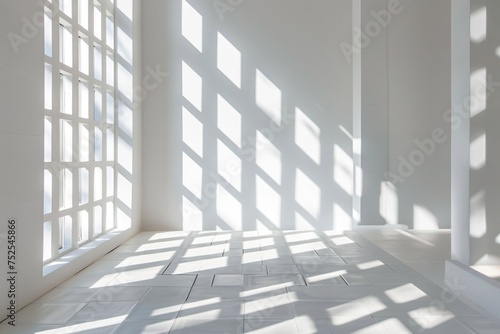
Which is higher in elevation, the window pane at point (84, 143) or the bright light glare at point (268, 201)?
the window pane at point (84, 143)

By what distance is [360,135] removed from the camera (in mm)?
7672

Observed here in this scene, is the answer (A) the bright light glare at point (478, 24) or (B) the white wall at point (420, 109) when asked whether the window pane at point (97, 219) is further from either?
(A) the bright light glare at point (478, 24)

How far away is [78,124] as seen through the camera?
5.43 metres

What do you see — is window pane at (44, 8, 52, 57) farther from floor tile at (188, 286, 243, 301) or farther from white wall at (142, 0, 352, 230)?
white wall at (142, 0, 352, 230)

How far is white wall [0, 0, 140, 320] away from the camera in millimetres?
3477

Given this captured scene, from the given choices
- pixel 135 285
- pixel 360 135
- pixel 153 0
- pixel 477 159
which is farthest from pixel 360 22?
pixel 135 285

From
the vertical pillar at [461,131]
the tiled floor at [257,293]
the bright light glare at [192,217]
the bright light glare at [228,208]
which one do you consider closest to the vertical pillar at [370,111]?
the tiled floor at [257,293]

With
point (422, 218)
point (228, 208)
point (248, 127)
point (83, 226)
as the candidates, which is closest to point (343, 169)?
point (422, 218)

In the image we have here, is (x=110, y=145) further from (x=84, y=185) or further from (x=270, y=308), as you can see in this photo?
(x=270, y=308)

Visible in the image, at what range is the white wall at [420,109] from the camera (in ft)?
25.7

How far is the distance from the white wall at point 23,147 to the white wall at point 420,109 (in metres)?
5.36

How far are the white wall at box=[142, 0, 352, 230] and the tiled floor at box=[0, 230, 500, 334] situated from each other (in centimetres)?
129

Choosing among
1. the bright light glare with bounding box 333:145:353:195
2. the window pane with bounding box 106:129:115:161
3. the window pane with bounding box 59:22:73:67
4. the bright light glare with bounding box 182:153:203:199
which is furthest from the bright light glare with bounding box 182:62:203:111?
the window pane with bounding box 59:22:73:67

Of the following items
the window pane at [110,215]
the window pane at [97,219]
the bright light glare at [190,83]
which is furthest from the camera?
the bright light glare at [190,83]
